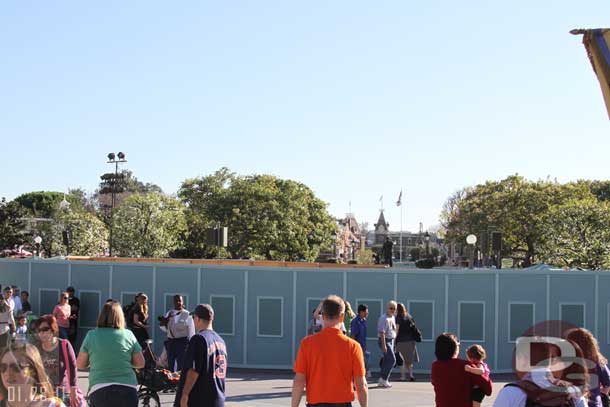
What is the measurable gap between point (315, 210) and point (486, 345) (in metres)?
62.7

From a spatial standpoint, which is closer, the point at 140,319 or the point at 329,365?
the point at 329,365

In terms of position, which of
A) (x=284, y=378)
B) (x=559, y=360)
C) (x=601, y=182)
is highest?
(x=601, y=182)

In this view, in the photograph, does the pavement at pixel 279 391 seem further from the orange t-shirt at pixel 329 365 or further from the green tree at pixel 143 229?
the green tree at pixel 143 229

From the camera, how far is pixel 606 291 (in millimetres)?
20234

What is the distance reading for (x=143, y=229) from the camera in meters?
63.3

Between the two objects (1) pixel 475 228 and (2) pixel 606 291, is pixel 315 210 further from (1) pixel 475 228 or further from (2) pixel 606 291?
(2) pixel 606 291

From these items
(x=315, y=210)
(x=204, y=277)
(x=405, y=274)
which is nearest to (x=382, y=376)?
(x=405, y=274)

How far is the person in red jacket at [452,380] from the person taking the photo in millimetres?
7574

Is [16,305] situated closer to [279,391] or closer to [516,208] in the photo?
[279,391]

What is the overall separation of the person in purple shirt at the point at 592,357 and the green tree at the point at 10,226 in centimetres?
6515

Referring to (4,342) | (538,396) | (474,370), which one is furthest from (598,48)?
(4,342)

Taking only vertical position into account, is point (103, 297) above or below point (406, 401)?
above

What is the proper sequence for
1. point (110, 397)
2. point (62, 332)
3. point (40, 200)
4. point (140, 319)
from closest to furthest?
point (110, 397), point (140, 319), point (62, 332), point (40, 200)

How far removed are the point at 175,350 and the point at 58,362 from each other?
7.44 metres
